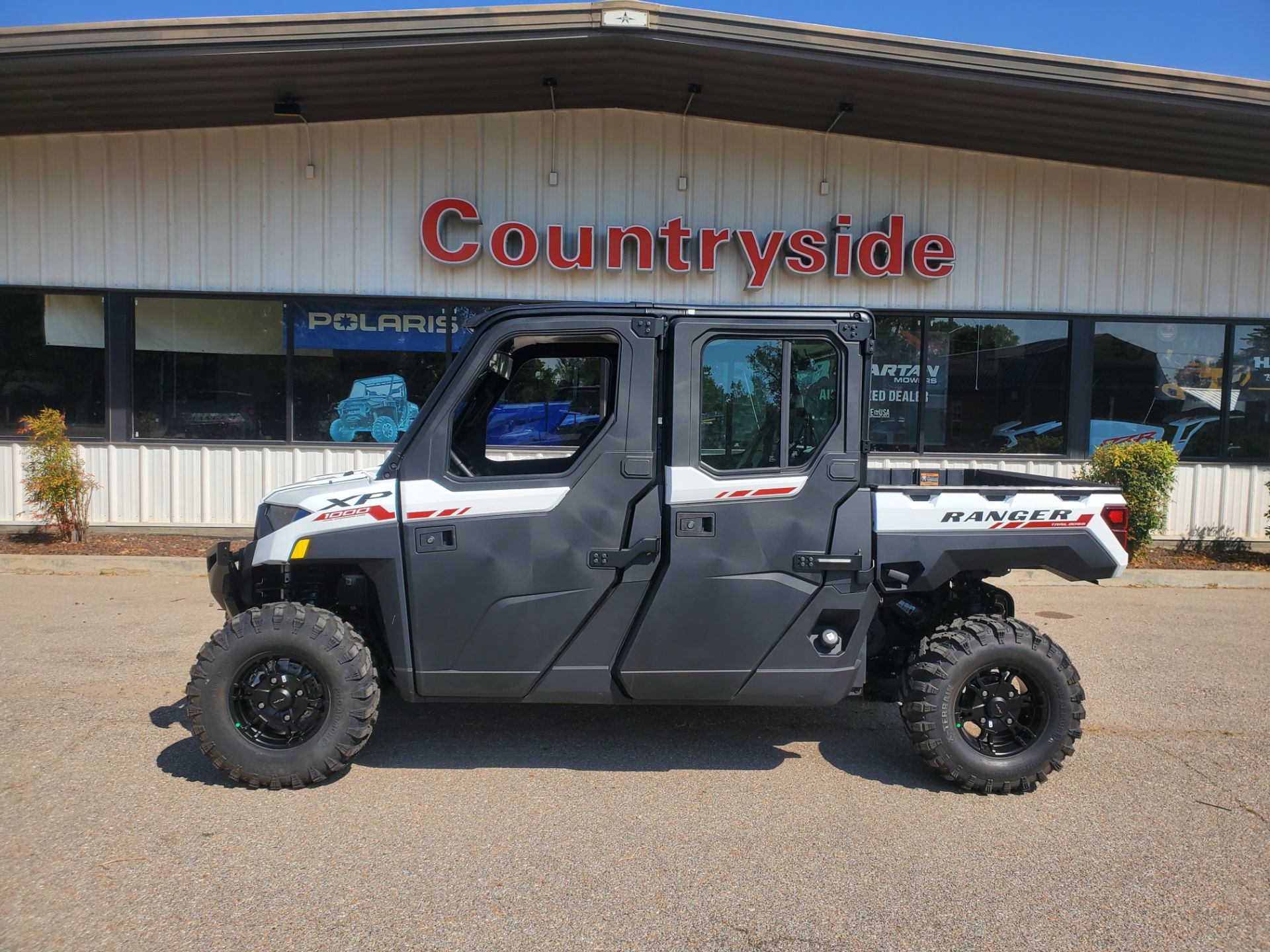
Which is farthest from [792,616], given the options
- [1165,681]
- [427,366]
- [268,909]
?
[427,366]

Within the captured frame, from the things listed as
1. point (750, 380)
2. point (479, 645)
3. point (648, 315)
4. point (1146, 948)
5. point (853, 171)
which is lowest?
point (1146, 948)

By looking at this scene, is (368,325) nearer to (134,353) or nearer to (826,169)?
(134,353)

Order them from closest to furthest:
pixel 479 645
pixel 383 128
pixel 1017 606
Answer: pixel 479 645, pixel 1017 606, pixel 383 128

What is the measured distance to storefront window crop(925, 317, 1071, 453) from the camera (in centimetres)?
1093

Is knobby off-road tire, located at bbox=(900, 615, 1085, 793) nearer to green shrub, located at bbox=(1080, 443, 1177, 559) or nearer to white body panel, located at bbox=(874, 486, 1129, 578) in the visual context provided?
white body panel, located at bbox=(874, 486, 1129, 578)

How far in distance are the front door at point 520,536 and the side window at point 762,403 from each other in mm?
289

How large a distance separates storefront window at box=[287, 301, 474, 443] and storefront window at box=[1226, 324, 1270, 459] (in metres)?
9.84

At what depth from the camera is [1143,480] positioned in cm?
1002

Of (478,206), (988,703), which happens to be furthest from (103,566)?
(988,703)

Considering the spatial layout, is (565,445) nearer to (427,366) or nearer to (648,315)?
(648,315)

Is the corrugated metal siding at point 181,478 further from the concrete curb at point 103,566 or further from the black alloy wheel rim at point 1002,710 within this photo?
the black alloy wheel rim at point 1002,710

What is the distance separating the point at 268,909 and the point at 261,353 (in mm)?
8712

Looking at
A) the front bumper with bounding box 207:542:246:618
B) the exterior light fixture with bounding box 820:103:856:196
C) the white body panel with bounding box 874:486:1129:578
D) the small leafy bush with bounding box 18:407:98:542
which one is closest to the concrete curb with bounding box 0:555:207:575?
the small leafy bush with bounding box 18:407:98:542

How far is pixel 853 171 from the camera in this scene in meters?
10.8
